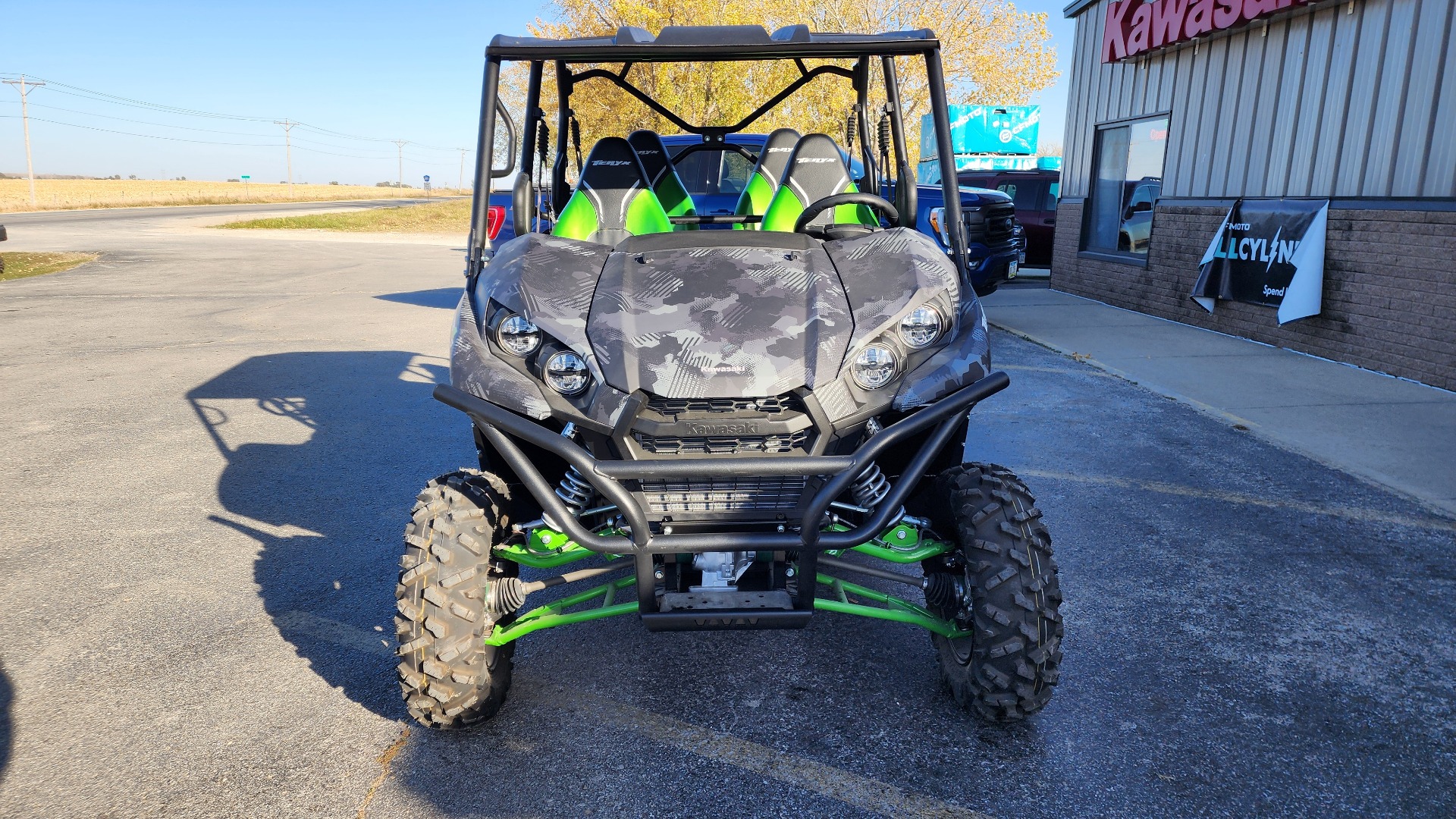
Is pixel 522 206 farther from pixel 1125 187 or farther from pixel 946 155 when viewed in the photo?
pixel 1125 187

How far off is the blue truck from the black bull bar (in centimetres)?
324

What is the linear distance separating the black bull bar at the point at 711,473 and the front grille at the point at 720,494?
0.24 ft

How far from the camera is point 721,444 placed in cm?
267

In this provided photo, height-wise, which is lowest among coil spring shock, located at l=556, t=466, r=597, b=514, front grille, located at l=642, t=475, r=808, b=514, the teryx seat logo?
coil spring shock, located at l=556, t=466, r=597, b=514

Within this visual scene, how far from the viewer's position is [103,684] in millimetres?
3242

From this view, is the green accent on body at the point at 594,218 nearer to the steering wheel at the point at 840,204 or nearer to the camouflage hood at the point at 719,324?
the steering wheel at the point at 840,204

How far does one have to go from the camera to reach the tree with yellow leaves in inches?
777

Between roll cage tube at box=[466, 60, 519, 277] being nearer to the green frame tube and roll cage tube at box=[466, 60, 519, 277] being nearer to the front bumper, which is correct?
the front bumper

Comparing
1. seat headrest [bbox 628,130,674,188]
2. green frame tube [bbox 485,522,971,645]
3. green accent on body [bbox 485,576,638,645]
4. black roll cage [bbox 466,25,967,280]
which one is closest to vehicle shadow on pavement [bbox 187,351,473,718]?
green accent on body [bbox 485,576,638,645]

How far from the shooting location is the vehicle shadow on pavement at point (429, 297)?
13.3 meters

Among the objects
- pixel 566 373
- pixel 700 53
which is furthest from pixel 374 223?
pixel 566 373

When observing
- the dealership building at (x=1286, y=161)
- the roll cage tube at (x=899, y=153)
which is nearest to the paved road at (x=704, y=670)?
the roll cage tube at (x=899, y=153)

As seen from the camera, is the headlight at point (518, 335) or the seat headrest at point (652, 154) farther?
the seat headrest at point (652, 154)

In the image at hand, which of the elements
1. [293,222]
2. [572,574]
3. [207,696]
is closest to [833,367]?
[572,574]
